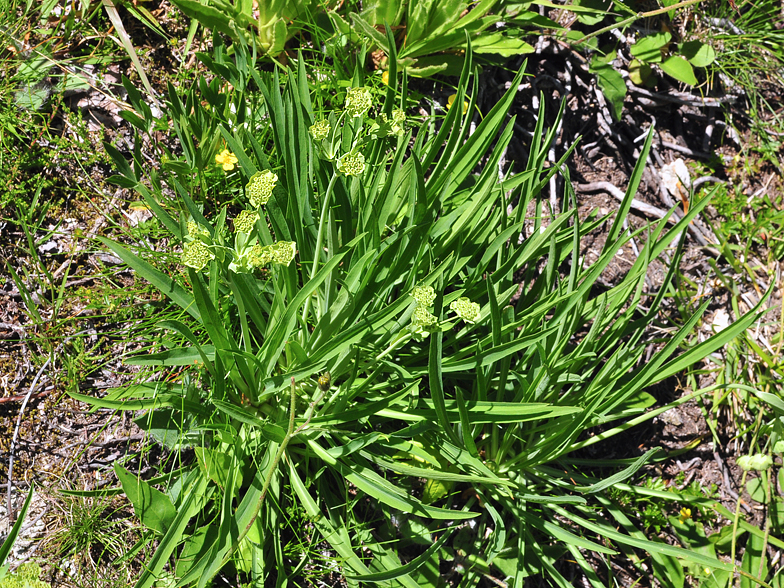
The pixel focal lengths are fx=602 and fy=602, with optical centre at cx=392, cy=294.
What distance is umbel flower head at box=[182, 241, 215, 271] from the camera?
44.5 inches

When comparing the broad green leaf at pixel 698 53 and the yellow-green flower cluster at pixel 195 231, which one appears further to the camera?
the broad green leaf at pixel 698 53

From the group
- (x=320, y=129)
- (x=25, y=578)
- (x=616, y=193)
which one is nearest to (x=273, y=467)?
(x=320, y=129)

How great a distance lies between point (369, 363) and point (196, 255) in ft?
1.76

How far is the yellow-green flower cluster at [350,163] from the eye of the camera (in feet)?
4.08

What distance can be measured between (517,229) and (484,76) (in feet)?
3.00

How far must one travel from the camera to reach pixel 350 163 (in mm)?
1249

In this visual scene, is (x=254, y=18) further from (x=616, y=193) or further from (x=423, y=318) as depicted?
(x=616, y=193)

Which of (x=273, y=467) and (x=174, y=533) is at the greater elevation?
(x=273, y=467)

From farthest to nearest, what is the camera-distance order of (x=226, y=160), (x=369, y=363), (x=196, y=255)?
(x=226, y=160), (x=369, y=363), (x=196, y=255)

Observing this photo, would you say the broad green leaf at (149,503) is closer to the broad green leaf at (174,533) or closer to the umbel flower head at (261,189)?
the broad green leaf at (174,533)

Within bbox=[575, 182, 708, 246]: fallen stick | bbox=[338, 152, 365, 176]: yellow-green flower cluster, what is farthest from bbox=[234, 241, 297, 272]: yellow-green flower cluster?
bbox=[575, 182, 708, 246]: fallen stick

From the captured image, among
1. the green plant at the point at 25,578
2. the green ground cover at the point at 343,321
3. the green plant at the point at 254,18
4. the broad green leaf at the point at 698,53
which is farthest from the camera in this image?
the broad green leaf at the point at 698,53

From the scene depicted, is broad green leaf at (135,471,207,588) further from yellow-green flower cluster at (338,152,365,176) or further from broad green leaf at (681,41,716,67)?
broad green leaf at (681,41,716,67)

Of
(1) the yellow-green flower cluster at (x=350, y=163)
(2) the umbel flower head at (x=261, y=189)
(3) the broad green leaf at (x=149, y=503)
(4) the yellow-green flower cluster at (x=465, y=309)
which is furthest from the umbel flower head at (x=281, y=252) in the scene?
(3) the broad green leaf at (x=149, y=503)
